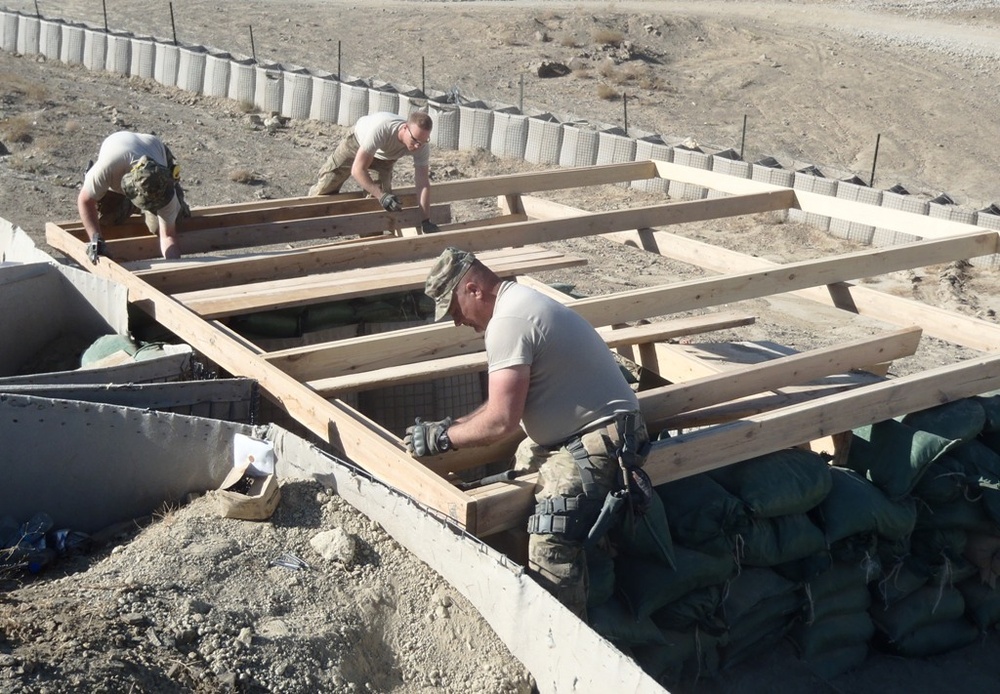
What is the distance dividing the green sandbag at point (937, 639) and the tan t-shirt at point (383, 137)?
5.15m

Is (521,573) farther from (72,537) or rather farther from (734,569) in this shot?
(72,537)

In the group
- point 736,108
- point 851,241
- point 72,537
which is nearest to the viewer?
point 72,537

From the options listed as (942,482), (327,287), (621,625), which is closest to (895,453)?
(942,482)

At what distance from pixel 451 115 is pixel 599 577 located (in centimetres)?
1255

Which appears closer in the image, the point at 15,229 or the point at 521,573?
the point at 521,573

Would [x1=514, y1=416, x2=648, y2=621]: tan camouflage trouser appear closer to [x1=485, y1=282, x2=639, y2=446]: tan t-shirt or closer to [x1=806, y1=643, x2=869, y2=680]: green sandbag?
[x1=485, y1=282, x2=639, y2=446]: tan t-shirt

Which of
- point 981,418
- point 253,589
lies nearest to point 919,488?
point 981,418

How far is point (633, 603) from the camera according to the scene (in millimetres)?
5270

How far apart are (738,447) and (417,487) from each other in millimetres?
1765

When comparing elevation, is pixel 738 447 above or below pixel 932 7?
below

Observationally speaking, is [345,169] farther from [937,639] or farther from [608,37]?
[608,37]

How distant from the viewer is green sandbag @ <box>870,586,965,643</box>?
6277 mm

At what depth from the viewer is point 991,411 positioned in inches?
254

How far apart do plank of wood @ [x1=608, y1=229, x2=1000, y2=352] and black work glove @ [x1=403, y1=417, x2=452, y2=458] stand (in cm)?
340
